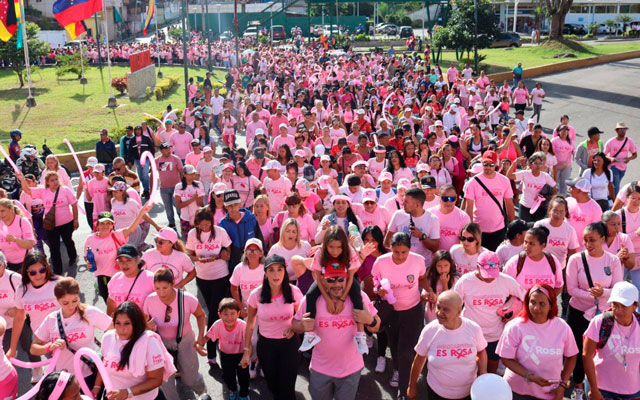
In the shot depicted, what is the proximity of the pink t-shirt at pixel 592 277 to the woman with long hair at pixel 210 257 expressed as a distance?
3643 millimetres

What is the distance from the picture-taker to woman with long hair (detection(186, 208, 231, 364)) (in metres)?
6.77

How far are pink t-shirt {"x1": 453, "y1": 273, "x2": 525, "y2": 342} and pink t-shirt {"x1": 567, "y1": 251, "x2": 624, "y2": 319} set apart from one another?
0.71 m

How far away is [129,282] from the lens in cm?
578

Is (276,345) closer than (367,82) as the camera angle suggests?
Yes

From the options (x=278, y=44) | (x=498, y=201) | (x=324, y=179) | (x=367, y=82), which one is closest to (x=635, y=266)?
(x=498, y=201)

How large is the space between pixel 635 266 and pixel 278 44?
167ft

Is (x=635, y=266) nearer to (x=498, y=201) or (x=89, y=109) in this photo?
(x=498, y=201)

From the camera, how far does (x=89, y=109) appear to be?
27.8 m

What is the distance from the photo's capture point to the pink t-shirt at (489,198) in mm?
7867

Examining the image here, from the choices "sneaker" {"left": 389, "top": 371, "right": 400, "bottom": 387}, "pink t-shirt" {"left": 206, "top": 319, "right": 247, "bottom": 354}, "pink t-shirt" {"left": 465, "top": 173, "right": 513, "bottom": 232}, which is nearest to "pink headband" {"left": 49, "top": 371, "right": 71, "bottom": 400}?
"pink t-shirt" {"left": 206, "top": 319, "right": 247, "bottom": 354}

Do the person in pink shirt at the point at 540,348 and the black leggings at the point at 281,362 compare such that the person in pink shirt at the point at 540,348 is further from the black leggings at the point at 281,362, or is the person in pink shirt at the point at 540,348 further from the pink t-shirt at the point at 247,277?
the pink t-shirt at the point at 247,277

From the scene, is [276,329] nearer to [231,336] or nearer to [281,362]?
[281,362]

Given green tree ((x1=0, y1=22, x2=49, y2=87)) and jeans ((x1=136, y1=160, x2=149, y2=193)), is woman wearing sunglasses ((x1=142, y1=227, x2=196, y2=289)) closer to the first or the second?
jeans ((x1=136, y1=160, x2=149, y2=193))

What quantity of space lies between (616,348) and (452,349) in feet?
4.28
